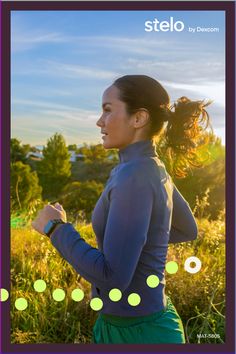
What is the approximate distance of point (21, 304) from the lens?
2.13m

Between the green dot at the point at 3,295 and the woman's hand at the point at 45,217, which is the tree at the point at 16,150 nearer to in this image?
the green dot at the point at 3,295

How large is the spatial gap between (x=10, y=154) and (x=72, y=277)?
26.9 inches

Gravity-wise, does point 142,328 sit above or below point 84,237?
below

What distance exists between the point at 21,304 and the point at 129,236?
3.37 ft

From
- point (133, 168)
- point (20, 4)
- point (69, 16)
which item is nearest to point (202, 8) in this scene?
point (69, 16)

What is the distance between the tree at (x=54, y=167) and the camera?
2.12 meters

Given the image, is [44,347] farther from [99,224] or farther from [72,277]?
[99,224]

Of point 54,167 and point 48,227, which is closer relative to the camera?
point 48,227

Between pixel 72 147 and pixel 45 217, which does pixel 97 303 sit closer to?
pixel 45 217

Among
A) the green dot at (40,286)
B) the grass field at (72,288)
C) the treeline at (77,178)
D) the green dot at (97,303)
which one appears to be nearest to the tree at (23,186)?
the treeline at (77,178)

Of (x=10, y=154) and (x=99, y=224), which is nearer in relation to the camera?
(x=99, y=224)

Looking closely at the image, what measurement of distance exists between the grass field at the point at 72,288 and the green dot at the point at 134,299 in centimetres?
71

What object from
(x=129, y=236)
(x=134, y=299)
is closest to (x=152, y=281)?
(x=134, y=299)

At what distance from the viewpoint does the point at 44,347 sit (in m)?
2.09
